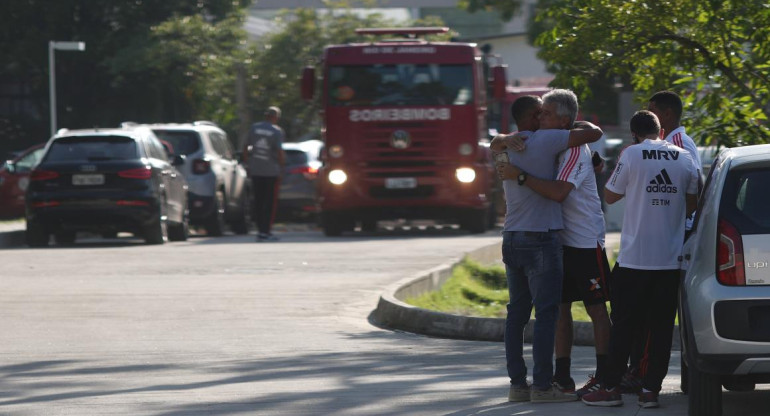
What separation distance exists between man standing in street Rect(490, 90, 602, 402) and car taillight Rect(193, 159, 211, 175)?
54.7ft

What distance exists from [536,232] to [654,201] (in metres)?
0.62

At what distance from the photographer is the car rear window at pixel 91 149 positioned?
71.2 ft

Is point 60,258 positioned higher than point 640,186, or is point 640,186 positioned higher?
point 640,186

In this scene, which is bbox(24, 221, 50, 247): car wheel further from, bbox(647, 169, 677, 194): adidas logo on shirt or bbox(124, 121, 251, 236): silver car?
bbox(647, 169, 677, 194): adidas logo on shirt

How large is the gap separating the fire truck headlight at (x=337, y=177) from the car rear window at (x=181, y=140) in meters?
2.19

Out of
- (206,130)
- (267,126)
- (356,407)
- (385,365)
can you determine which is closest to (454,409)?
(356,407)

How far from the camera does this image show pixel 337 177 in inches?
966

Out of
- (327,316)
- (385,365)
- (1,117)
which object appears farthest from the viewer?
(1,117)

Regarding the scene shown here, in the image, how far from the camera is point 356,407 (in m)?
8.59

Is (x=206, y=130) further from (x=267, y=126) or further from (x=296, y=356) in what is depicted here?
(x=296, y=356)

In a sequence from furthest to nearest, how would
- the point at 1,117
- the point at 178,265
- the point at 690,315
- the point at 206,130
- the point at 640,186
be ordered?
1. the point at 1,117
2. the point at 206,130
3. the point at 178,265
4. the point at 640,186
5. the point at 690,315

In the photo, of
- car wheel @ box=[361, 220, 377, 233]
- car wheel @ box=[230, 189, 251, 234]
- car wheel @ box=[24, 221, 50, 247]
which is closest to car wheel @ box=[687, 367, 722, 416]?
car wheel @ box=[24, 221, 50, 247]

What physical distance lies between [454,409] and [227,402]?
1.24 metres

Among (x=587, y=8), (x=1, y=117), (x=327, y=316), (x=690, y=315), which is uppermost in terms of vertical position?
(x=587, y=8)
